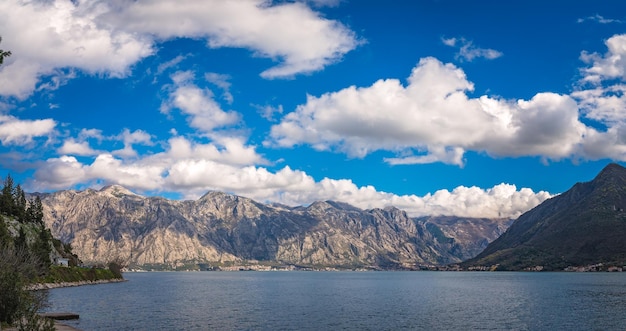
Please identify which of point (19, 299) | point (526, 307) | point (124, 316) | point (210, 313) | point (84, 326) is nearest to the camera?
point (19, 299)

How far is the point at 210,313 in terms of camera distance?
116562mm

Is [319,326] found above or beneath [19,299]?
beneath

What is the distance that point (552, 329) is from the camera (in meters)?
91.1

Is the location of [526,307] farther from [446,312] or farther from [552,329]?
[552,329]

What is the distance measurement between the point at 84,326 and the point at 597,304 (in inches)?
5160

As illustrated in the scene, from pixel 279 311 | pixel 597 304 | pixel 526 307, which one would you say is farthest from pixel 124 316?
pixel 597 304

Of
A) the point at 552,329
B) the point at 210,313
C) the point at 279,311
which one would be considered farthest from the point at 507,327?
the point at 210,313

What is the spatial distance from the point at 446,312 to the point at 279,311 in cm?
4144

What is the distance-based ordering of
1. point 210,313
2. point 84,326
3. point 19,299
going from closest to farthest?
point 19,299 → point 84,326 → point 210,313

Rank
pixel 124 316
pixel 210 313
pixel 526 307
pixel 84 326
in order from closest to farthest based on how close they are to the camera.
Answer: pixel 84 326 < pixel 124 316 < pixel 210 313 < pixel 526 307

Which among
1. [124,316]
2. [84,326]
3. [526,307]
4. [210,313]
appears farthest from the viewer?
[526,307]

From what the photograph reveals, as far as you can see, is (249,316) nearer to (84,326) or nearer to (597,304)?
(84,326)

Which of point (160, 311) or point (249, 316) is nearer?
point (249, 316)

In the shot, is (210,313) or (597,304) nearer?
(210,313)
